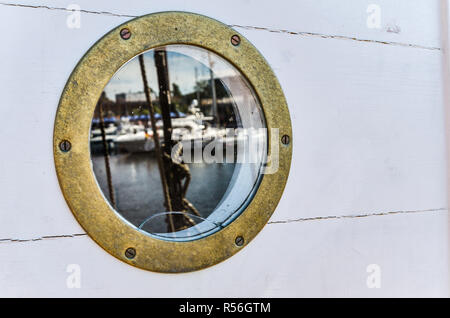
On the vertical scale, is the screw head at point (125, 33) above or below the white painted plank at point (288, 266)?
above

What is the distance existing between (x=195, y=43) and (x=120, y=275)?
1.31 feet

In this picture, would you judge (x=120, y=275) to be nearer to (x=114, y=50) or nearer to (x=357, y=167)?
(x=114, y=50)

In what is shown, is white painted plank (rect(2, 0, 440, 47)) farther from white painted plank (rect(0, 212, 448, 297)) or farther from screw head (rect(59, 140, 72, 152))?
white painted plank (rect(0, 212, 448, 297))

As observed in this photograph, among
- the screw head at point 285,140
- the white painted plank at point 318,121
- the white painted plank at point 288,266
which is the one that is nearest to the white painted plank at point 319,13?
the white painted plank at point 318,121

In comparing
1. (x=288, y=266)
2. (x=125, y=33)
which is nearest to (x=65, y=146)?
(x=125, y=33)

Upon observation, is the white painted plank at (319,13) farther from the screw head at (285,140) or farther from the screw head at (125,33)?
the screw head at (285,140)

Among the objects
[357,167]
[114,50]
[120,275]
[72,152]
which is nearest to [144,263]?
[120,275]

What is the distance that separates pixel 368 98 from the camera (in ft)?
3.09

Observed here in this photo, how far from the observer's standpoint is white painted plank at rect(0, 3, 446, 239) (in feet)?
2.14

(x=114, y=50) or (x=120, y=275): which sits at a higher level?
(x=114, y=50)

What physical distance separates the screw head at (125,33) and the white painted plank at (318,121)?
20 millimetres

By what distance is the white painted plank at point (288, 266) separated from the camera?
2.23 feet

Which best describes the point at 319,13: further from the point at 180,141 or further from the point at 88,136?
the point at 180,141

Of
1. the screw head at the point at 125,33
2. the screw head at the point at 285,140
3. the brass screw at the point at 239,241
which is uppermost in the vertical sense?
the screw head at the point at 125,33
